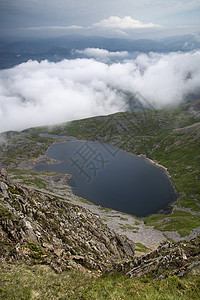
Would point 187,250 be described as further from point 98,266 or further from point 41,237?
point 41,237

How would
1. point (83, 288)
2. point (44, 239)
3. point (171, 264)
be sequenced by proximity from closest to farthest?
point (83, 288)
point (171, 264)
point (44, 239)

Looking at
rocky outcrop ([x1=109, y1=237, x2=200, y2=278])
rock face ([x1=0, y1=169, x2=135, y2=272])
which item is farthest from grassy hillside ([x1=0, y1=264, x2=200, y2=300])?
rock face ([x1=0, y1=169, x2=135, y2=272])

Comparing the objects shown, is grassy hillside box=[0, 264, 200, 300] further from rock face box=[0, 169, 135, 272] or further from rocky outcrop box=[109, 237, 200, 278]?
rock face box=[0, 169, 135, 272]

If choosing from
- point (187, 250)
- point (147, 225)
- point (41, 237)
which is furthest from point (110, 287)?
point (147, 225)

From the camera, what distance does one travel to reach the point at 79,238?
51.3 m

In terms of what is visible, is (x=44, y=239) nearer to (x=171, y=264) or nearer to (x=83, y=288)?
(x=83, y=288)

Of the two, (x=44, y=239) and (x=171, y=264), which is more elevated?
(x=171, y=264)

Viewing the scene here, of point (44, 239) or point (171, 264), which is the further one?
point (44, 239)

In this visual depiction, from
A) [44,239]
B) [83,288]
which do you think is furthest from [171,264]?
[44,239]

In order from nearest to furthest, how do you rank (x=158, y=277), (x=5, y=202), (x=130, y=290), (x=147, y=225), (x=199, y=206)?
(x=130, y=290) < (x=158, y=277) < (x=5, y=202) < (x=147, y=225) < (x=199, y=206)

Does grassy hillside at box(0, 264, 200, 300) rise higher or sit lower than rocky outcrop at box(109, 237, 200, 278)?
higher

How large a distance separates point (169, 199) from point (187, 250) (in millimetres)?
171453

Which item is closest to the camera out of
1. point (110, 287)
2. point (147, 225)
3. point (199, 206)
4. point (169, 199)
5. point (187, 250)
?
point (110, 287)

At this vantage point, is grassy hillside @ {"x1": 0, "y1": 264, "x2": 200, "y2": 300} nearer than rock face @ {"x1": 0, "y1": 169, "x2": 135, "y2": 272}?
Yes
